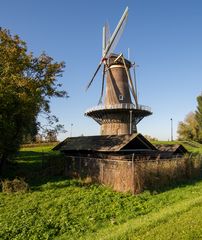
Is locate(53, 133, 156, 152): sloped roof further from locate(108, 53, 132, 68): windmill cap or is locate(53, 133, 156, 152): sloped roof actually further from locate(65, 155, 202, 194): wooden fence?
locate(108, 53, 132, 68): windmill cap

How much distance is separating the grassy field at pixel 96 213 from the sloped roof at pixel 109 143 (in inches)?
172

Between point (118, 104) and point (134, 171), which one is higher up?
point (118, 104)

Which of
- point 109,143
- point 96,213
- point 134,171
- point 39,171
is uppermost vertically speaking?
point 109,143

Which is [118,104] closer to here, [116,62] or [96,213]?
[116,62]

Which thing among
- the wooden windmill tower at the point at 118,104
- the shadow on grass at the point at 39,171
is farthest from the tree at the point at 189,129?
the shadow on grass at the point at 39,171

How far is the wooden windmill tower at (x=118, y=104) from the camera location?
111ft

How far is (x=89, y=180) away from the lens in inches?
713

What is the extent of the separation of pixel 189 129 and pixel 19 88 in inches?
2269

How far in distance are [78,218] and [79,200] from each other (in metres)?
2.65

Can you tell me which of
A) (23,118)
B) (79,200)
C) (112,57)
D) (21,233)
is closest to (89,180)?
(79,200)

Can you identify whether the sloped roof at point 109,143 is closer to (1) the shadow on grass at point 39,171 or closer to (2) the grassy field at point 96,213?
(1) the shadow on grass at point 39,171

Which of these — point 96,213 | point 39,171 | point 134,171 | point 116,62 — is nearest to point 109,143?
point 39,171

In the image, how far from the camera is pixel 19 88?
17.3 metres

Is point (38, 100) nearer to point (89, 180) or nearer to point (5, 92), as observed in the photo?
point (5, 92)
